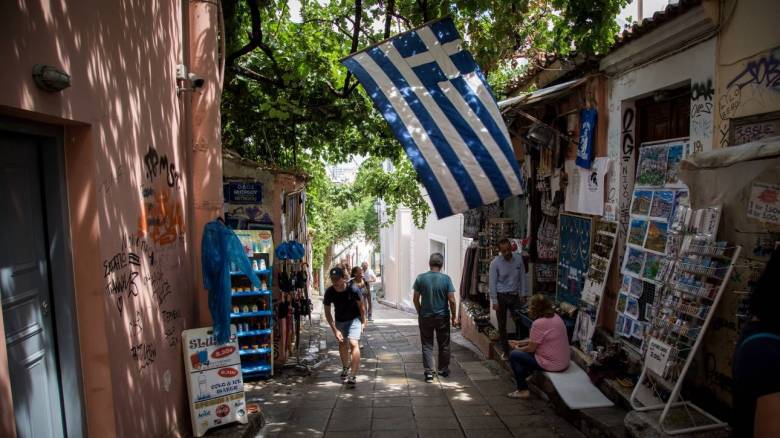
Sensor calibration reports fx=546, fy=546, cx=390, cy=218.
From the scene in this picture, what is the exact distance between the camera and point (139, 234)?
180 inches

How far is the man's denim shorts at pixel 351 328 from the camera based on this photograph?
7957 mm

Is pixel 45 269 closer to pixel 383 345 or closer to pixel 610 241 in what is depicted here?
pixel 610 241

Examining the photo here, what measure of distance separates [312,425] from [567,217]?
15.7 ft

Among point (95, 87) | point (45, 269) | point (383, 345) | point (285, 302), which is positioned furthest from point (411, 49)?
point (383, 345)

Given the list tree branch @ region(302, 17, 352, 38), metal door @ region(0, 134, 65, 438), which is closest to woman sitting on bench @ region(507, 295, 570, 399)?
metal door @ region(0, 134, 65, 438)

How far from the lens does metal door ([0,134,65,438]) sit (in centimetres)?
330

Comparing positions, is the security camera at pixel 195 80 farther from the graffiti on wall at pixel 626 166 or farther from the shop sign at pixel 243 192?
the graffiti on wall at pixel 626 166

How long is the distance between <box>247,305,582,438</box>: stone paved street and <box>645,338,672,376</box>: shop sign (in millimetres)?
1191

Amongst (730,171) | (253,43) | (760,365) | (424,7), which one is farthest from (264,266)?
(760,365)

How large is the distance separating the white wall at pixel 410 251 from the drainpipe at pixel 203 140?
1104 centimetres

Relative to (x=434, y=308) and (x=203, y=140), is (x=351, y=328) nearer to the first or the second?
(x=434, y=308)

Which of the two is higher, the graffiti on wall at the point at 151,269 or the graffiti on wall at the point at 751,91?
Result: the graffiti on wall at the point at 751,91

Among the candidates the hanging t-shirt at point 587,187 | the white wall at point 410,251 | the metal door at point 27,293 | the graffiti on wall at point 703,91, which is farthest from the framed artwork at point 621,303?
the white wall at point 410,251

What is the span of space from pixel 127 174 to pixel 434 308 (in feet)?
15.8
